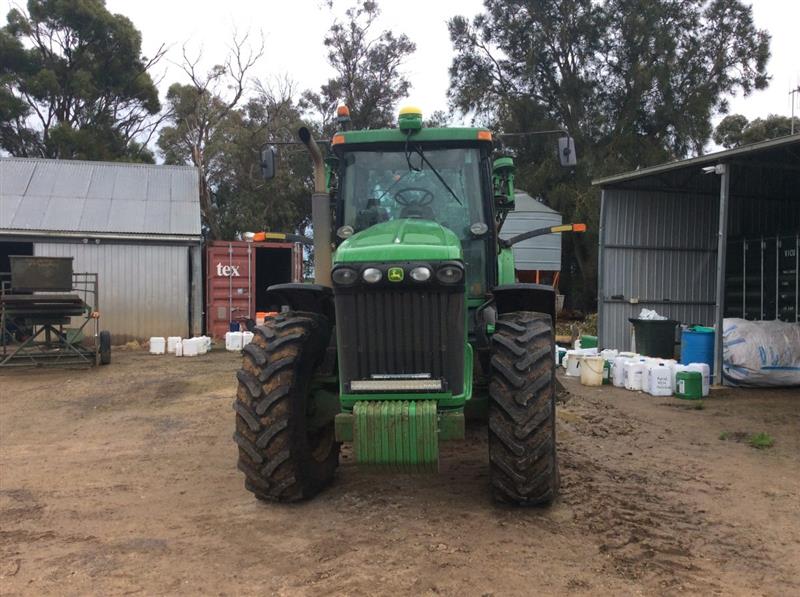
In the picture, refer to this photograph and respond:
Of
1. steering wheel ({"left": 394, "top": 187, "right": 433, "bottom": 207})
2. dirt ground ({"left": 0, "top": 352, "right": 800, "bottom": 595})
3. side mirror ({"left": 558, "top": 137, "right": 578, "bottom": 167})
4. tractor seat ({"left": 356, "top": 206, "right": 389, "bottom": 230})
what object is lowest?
dirt ground ({"left": 0, "top": 352, "right": 800, "bottom": 595})

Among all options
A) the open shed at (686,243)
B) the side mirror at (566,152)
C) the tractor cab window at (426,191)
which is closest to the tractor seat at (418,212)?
the tractor cab window at (426,191)

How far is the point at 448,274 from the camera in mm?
4012

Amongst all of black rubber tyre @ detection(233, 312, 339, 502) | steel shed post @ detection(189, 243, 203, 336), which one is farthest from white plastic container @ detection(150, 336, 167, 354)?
black rubber tyre @ detection(233, 312, 339, 502)

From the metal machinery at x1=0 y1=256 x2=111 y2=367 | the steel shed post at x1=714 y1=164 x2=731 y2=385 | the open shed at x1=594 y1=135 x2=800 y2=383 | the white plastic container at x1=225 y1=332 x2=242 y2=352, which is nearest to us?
the steel shed post at x1=714 y1=164 x2=731 y2=385

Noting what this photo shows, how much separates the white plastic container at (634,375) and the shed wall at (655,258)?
2866mm

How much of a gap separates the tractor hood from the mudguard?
0.68 meters

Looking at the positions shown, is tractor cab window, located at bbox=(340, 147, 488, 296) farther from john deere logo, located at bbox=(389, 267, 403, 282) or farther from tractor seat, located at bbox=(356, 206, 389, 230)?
john deere logo, located at bbox=(389, 267, 403, 282)

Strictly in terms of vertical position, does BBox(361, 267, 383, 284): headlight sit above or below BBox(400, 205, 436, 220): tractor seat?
below

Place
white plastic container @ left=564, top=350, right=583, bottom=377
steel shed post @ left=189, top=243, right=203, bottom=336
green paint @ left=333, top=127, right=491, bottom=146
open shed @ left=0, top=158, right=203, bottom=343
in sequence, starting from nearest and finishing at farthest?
green paint @ left=333, top=127, right=491, bottom=146 → white plastic container @ left=564, top=350, right=583, bottom=377 → open shed @ left=0, top=158, right=203, bottom=343 → steel shed post @ left=189, top=243, right=203, bottom=336

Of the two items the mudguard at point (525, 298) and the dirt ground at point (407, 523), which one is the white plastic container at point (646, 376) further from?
the mudguard at point (525, 298)

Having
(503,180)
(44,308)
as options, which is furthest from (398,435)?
(44,308)

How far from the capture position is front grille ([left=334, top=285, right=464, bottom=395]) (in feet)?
13.4

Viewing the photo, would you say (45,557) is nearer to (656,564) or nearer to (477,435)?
(656,564)

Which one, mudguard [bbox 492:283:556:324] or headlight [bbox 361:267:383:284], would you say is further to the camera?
mudguard [bbox 492:283:556:324]
